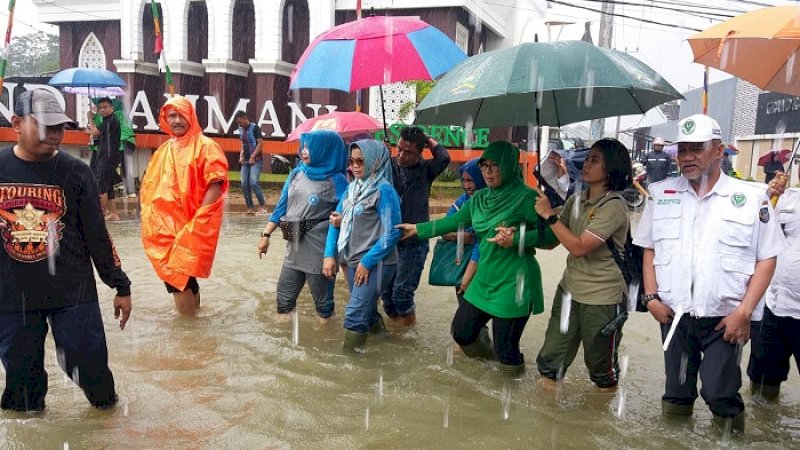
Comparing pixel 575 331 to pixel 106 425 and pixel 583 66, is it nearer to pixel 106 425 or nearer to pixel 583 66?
pixel 583 66

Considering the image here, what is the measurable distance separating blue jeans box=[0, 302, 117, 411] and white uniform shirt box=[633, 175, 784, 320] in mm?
3030

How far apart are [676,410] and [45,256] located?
11.5 feet

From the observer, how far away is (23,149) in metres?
3.17

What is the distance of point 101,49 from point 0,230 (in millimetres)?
21344

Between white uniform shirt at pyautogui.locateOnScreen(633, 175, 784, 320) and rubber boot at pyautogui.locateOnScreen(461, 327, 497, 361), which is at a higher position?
white uniform shirt at pyautogui.locateOnScreen(633, 175, 784, 320)

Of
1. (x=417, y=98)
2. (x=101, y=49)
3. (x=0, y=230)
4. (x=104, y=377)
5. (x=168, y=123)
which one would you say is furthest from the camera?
(x=101, y=49)

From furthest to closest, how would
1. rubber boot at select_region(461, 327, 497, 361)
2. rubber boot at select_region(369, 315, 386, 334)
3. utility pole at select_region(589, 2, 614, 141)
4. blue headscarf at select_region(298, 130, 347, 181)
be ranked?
utility pole at select_region(589, 2, 614, 141), rubber boot at select_region(369, 315, 386, 334), blue headscarf at select_region(298, 130, 347, 181), rubber boot at select_region(461, 327, 497, 361)

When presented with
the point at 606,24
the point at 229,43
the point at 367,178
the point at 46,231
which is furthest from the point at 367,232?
the point at 229,43

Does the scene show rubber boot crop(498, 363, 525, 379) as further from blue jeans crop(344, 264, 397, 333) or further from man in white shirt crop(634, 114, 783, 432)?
man in white shirt crop(634, 114, 783, 432)

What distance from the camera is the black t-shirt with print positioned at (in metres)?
3.15

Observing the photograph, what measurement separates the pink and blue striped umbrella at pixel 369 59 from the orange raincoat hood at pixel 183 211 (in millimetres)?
969

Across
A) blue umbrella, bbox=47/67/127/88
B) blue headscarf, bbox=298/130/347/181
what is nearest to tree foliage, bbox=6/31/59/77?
blue umbrella, bbox=47/67/127/88

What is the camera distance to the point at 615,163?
12.5 ft

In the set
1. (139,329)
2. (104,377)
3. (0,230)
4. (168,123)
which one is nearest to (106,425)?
(104,377)
